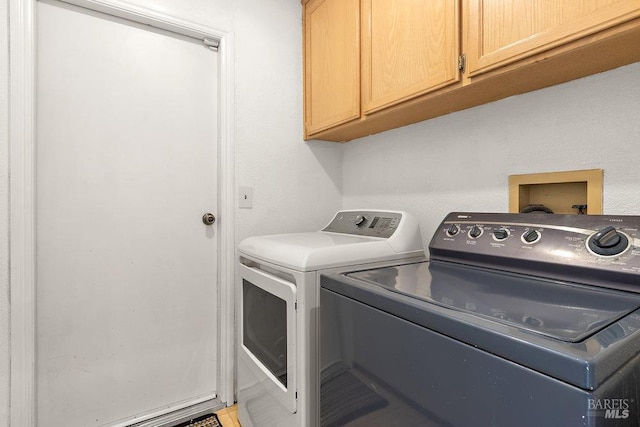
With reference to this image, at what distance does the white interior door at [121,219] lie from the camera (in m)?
1.46

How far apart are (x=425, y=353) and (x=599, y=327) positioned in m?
0.30

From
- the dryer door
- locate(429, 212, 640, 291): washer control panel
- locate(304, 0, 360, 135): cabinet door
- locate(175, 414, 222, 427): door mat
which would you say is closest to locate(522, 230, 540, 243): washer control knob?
locate(429, 212, 640, 291): washer control panel

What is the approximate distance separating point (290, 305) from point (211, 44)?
1.50 metres

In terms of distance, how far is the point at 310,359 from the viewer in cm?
109

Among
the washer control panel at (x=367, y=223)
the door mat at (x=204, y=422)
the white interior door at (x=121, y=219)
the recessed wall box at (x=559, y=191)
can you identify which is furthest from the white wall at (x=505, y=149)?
the door mat at (x=204, y=422)

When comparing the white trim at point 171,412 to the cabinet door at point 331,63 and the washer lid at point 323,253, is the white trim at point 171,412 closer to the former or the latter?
the washer lid at point 323,253

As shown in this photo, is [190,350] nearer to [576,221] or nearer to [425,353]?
[425,353]

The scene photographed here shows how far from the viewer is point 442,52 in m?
1.14

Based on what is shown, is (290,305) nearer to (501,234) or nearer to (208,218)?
(501,234)

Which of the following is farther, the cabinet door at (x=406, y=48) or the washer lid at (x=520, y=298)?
the cabinet door at (x=406, y=48)

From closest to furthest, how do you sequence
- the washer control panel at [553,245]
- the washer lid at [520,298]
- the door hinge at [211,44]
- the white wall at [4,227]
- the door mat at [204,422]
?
the washer lid at [520,298] < the washer control panel at [553,245] < the white wall at [4,227] < the door mat at [204,422] < the door hinge at [211,44]

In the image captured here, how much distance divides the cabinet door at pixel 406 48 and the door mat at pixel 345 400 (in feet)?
3.35

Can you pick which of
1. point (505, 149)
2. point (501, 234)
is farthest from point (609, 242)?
point (505, 149)

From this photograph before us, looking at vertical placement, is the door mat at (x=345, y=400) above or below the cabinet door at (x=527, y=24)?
below
